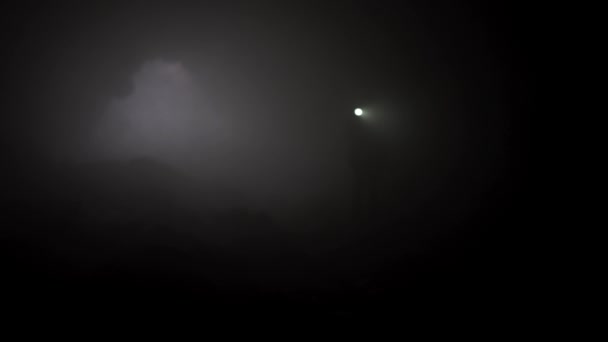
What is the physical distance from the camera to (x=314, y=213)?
2222cm

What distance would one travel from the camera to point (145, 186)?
17.6 m

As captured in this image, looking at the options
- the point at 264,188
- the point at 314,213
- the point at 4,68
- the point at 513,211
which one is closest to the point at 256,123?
the point at 264,188

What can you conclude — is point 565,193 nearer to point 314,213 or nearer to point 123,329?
point 314,213

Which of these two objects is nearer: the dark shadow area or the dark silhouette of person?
the dark shadow area

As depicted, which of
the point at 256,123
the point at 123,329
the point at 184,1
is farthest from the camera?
the point at 184,1

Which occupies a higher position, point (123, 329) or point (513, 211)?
point (513, 211)

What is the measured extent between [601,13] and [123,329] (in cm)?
3261

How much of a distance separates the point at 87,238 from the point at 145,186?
5.23 metres

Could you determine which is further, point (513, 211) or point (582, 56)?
point (582, 56)

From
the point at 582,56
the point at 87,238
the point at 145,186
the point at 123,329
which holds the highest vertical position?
the point at 582,56

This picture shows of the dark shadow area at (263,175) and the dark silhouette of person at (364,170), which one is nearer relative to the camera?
the dark shadow area at (263,175)

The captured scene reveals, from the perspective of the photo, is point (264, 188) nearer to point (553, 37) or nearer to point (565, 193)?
point (565, 193)

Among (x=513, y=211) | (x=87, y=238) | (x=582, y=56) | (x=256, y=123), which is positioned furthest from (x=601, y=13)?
(x=87, y=238)

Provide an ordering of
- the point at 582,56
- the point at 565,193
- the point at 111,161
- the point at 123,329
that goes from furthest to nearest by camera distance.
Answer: the point at 582,56
the point at 111,161
the point at 565,193
the point at 123,329
